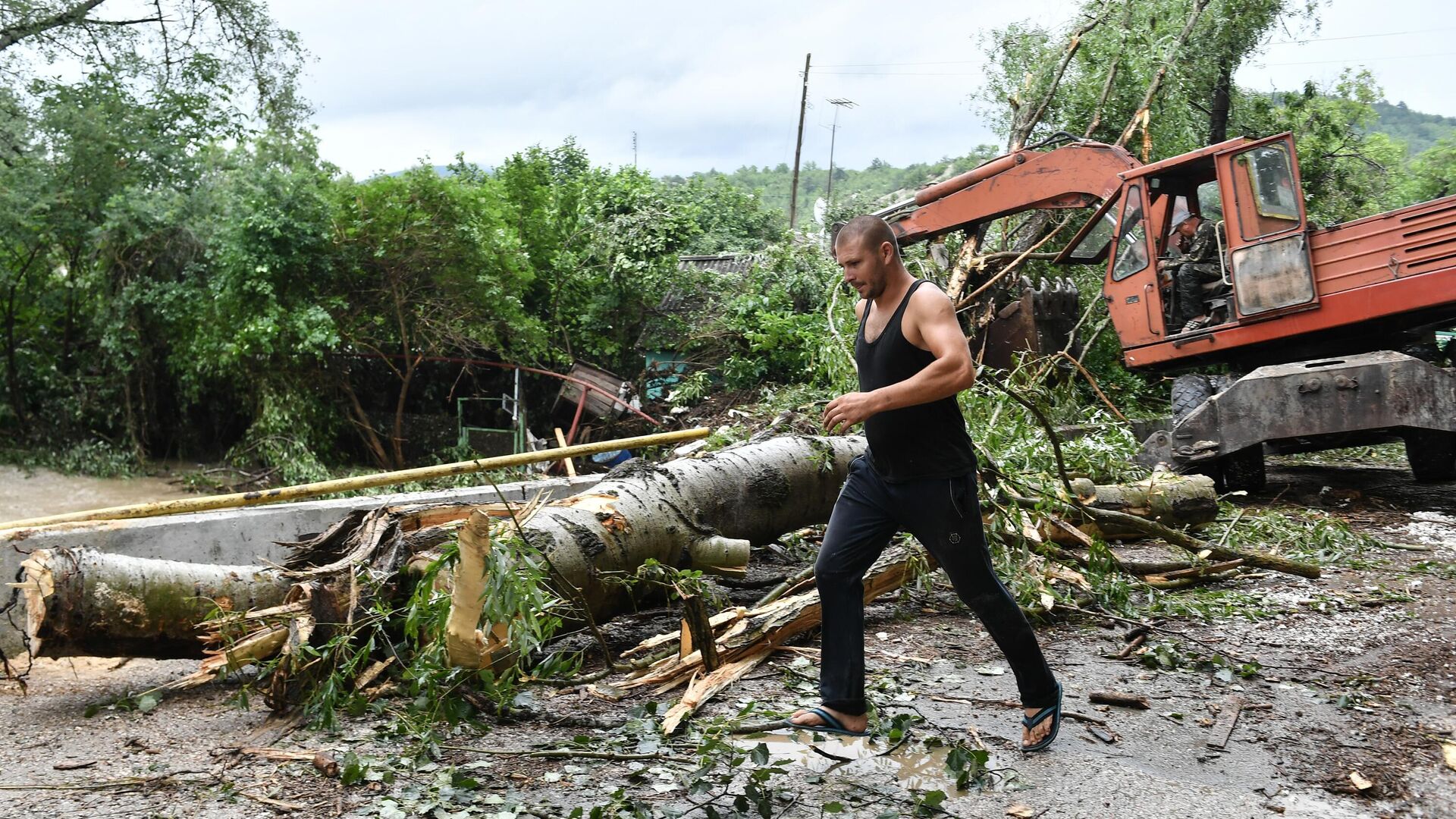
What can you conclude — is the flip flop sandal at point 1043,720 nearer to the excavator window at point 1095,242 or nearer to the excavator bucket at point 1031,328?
the excavator window at point 1095,242

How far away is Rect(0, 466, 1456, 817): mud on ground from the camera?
3.05 metres

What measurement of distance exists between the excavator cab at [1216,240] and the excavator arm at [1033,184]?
10.4 inches

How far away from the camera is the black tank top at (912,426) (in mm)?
3391

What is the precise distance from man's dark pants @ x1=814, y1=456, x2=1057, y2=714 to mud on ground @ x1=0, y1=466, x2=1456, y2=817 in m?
0.23

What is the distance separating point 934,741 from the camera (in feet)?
11.5

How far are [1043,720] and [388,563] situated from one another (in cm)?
252

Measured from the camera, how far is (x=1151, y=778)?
321 cm

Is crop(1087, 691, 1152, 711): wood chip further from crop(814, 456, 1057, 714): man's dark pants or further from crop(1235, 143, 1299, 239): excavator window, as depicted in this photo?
crop(1235, 143, 1299, 239): excavator window

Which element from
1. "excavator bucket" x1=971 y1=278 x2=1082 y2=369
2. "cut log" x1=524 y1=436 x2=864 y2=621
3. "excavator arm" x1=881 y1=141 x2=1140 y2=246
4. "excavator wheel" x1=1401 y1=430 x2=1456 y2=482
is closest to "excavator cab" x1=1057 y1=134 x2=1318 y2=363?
"excavator arm" x1=881 y1=141 x2=1140 y2=246

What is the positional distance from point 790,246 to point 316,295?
5754mm

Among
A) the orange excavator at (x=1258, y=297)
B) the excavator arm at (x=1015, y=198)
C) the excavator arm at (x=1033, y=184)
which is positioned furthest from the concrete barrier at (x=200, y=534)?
the excavator arm at (x=1033, y=184)

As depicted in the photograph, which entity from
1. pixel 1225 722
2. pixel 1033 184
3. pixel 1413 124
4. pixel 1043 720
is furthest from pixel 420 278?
pixel 1413 124

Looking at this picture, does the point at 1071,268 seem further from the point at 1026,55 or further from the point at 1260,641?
the point at 1260,641

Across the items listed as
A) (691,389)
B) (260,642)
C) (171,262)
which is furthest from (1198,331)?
(171,262)
